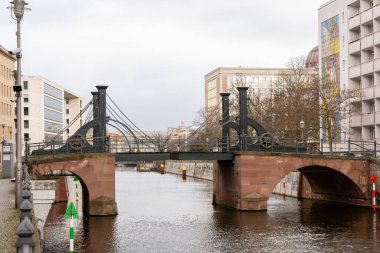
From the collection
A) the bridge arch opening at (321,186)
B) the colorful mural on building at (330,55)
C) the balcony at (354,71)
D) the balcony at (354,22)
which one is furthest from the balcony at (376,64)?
the bridge arch opening at (321,186)

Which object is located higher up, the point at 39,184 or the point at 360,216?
the point at 39,184

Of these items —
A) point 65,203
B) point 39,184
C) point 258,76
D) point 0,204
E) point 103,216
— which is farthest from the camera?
point 258,76

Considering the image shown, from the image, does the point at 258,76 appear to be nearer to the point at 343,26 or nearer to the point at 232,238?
the point at 343,26

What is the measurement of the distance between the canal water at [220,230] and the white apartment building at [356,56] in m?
27.7

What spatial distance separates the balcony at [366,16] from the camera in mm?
76625

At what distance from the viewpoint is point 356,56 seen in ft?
270

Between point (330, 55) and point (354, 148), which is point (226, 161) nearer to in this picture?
point (354, 148)

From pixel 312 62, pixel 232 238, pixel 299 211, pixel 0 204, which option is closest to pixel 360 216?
pixel 299 211

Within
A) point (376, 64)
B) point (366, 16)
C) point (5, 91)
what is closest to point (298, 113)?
point (376, 64)

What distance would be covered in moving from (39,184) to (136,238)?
19.7ft

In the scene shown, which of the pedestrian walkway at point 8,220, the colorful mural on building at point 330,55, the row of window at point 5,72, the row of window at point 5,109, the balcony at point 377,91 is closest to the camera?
the pedestrian walkway at point 8,220

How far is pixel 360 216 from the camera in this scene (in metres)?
44.6

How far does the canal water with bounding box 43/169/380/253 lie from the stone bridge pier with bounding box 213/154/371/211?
1164 millimetres

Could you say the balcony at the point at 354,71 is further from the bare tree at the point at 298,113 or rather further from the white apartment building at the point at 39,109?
the white apartment building at the point at 39,109
